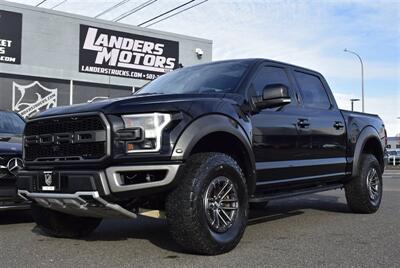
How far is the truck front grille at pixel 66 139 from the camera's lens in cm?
469

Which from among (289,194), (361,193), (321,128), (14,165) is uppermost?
(321,128)

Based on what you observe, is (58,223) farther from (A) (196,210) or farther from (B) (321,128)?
(B) (321,128)

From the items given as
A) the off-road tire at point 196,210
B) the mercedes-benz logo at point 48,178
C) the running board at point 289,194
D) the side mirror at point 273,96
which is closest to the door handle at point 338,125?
the running board at point 289,194

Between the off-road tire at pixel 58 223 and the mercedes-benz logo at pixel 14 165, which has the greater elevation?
the mercedes-benz logo at pixel 14 165

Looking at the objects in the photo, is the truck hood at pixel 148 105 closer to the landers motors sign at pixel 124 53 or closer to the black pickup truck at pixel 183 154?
the black pickup truck at pixel 183 154

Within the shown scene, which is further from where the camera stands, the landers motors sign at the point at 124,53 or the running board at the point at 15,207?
the landers motors sign at the point at 124,53

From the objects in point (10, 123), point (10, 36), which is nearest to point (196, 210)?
point (10, 123)

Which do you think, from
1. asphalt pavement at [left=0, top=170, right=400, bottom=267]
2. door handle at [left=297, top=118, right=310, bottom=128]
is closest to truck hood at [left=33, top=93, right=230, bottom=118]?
asphalt pavement at [left=0, top=170, right=400, bottom=267]

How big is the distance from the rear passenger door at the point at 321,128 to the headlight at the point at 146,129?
8.11 feet

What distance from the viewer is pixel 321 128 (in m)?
6.92

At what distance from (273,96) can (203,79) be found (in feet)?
2.78

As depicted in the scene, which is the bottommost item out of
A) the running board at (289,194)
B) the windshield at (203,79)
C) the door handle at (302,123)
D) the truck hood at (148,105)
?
the running board at (289,194)

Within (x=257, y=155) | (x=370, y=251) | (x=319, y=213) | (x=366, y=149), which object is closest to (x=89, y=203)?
(x=257, y=155)

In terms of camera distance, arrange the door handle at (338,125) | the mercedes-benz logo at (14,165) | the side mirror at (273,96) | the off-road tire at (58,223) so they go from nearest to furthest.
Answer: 1. the side mirror at (273,96)
2. the off-road tire at (58,223)
3. the mercedes-benz logo at (14,165)
4. the door handle at (338,125)
